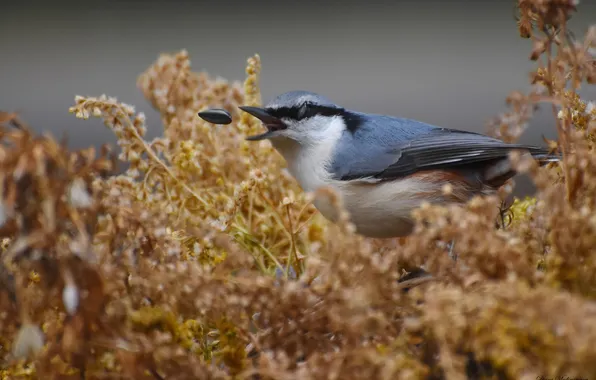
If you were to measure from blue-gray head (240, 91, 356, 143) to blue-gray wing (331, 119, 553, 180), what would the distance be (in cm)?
6

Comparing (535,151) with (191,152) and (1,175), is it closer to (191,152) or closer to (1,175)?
(191,152)

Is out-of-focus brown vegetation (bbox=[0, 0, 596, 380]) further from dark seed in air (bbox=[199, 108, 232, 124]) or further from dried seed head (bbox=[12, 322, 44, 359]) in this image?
dark seed in air (bbox=[199, 108, 232, 124])

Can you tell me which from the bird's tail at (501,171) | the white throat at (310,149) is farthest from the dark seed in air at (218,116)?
the bird's tail at (501,171)

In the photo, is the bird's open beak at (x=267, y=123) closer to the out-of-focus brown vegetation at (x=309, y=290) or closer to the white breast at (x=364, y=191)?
the white breast at (x=364, y=191)

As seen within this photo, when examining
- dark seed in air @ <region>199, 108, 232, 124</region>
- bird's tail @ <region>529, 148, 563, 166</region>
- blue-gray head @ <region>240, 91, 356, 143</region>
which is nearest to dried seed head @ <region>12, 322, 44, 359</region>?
dark seed in air @ <region>199, 108, 232, 124</region>

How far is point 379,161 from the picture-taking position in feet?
3.84

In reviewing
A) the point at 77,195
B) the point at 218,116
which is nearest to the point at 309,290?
the point at 77,195

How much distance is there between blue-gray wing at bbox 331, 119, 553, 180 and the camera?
116 cm

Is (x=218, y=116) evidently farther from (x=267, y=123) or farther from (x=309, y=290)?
(x=309, y=290)

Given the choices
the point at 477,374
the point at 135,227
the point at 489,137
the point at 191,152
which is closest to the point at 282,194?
the point at 191,152

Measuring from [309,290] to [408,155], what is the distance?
595mm

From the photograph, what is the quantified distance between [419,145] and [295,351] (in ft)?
2.07

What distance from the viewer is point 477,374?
66 cm

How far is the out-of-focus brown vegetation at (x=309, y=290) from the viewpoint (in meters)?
0.51
